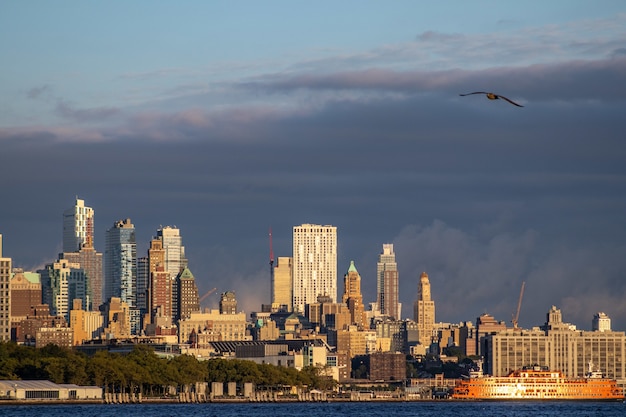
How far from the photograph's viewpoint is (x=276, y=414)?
652ft

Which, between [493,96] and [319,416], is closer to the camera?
[493,96]

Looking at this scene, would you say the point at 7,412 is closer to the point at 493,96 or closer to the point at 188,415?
the point at 188,415

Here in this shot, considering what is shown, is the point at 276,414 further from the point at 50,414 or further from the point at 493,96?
the point at 493,96

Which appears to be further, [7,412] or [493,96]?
[7,412]

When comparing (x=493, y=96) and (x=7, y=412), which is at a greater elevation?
(x=493, y=96)

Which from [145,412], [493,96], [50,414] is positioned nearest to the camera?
[493,96]

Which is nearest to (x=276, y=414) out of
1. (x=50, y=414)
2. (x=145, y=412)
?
(x=145, y=412)

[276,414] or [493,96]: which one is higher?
[493,96]

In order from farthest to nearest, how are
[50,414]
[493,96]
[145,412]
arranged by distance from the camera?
[145,412] → [50,414] → [493,96]

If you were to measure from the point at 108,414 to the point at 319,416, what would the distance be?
2891cm

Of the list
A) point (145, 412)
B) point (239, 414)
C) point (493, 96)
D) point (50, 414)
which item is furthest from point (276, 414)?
point (493, 96)

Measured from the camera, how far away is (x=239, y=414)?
198 meters

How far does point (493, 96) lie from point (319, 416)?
112 meters

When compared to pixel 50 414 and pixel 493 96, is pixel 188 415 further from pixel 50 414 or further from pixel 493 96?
pixel 493 96
